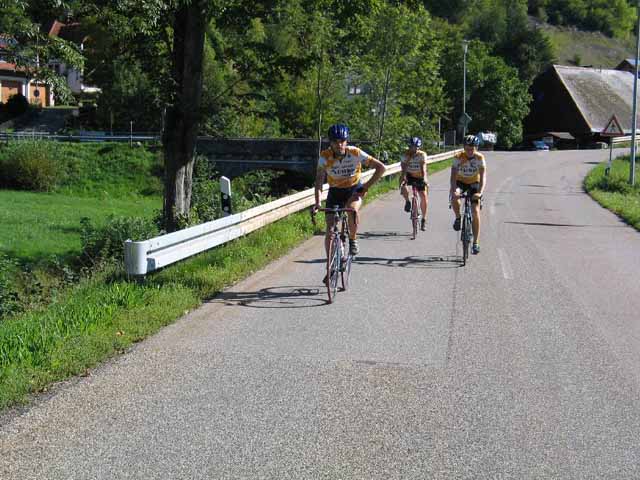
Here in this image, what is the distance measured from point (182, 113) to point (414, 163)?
4.55 meters

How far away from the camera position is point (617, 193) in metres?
27.9

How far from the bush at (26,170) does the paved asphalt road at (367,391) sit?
129 ft

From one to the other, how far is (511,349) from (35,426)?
4.04 meters

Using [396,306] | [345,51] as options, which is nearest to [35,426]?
[396,306]

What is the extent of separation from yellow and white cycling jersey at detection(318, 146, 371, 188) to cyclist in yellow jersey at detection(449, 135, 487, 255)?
3143mm

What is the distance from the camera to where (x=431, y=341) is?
290 inches

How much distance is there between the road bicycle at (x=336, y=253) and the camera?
905 cm

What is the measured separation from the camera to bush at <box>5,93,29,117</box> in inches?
2576

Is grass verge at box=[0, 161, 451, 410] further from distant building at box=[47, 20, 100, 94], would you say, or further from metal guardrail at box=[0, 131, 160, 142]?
metal guardrail at box=[0, 131, 160, 142]

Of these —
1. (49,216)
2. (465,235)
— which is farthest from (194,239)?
(49,216)

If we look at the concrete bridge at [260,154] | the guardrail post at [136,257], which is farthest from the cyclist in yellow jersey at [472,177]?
the concrete bridge at [260,154]

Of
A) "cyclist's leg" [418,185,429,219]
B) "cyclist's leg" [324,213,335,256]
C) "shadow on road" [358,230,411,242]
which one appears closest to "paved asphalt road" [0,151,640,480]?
"cyclist's leg" [324,213,335,256]

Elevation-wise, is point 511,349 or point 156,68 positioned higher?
point 156,68

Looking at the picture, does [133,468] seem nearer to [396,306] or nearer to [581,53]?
[396,306]
